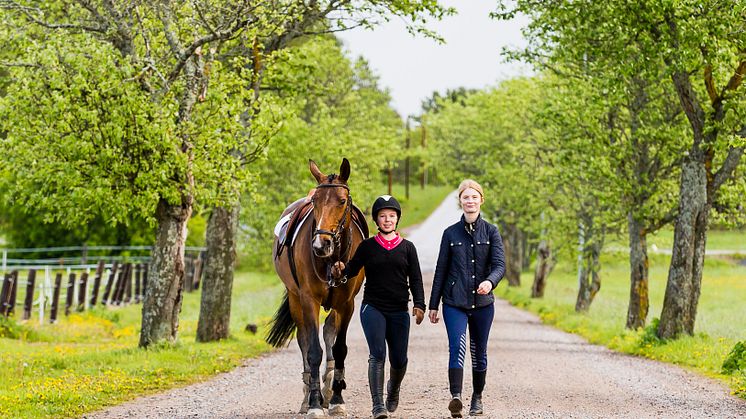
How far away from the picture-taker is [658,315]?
28484mm

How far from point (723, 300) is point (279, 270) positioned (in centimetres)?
3284

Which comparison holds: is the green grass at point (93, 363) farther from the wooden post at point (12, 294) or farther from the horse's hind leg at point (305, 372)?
the horse's hind leg at point (305, 372)

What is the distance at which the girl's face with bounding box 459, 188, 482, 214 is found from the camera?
31.1 feet

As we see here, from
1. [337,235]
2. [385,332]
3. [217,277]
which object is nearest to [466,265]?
[385,332]

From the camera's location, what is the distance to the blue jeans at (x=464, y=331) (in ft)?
31.0

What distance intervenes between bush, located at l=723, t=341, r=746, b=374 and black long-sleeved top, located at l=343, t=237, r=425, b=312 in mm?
7134

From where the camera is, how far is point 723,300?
40125 mm

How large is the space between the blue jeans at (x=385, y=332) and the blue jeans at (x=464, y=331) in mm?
453

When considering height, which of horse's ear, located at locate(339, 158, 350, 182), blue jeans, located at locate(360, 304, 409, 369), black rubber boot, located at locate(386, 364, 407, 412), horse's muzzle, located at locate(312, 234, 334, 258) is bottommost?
black rubber boot, located at locate(386, 364, 407, 412)

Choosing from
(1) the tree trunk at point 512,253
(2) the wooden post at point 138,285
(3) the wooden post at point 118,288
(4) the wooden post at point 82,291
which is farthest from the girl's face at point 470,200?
(1) the tree trunk at point 512,253

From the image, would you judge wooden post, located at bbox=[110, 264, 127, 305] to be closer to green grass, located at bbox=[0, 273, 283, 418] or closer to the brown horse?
green grass, located at bbox=[0, 273, 283, 418]

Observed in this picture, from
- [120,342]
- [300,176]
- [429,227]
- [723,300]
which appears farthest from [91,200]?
[429,227]

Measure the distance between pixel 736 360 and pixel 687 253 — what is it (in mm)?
4360

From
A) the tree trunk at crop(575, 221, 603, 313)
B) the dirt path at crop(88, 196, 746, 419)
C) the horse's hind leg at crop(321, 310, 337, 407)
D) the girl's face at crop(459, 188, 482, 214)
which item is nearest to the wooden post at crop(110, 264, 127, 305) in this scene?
the dirt path at crop(88, 196, 746, 419)
